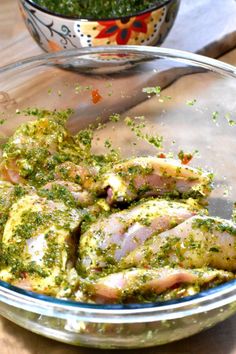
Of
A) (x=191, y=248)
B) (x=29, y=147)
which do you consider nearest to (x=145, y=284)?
(x=191, y=248)

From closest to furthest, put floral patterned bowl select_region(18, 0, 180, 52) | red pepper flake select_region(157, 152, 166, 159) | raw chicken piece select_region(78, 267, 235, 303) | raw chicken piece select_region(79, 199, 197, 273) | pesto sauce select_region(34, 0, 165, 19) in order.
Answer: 1. raw chicken piece select_region(78, 267, 235, 303)
2. raw chicken piece select_region(79, 199, 197, 273)
3. red pepper flake select_region(157, 152, 166, 159)
4. floral patterned bowl select_region(18, 0, 180, 52)
5. pesto sauce select_region(34, 0, 165, 19)

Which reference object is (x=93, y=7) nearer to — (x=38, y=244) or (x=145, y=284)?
(x=38, y=244)

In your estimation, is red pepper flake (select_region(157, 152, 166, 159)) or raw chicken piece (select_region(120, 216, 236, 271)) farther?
red pepper flake (select_region(157, 152, 166, 159))

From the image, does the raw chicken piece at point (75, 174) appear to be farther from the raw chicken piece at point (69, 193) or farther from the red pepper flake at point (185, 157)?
the red pepper flake at point (185, 157)

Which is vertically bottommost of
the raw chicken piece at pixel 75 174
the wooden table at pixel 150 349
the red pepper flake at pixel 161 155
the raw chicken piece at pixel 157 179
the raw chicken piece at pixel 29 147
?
the wooden table at pixel 150 349


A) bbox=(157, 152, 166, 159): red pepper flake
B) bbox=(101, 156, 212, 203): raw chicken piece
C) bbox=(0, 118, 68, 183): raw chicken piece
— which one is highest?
bbox=(0, 118, 68, 183): raw chicken piece

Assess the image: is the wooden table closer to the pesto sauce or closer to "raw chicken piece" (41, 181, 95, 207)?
"raw chicken piece" (41, 181, 95, 207)

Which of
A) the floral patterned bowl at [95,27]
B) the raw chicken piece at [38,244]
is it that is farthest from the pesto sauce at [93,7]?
the raw chicken piece at [38,244]

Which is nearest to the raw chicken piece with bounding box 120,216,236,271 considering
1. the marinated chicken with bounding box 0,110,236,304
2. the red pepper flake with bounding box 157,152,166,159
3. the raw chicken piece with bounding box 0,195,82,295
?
the marinated chicken with bounding box 0,110,236,304
